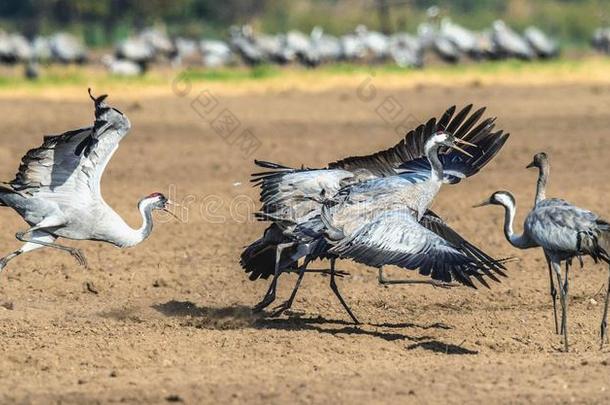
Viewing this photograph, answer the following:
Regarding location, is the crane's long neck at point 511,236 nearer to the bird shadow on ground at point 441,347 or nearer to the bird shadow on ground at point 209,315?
the bird shadow on ground at point 441,347

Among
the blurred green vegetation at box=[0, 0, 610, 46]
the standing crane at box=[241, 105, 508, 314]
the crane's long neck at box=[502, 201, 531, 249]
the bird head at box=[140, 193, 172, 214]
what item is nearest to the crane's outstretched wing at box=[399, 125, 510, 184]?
the standing crane at box=[241, 105, 508, 314]

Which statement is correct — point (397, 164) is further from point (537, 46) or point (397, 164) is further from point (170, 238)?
point (537, 46)

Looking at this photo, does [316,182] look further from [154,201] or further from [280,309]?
[154,201]

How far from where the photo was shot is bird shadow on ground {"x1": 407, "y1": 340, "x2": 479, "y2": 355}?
29.3 ft

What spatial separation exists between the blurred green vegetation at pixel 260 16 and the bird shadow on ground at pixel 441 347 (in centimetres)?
4705

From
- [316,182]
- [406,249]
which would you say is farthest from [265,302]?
[406,249]

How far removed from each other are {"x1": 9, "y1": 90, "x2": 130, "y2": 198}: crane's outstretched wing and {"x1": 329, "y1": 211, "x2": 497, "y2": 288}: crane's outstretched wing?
1955mm

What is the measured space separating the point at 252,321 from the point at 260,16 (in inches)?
2325

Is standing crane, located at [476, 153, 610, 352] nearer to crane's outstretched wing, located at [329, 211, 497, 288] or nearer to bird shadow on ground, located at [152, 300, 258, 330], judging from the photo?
crane's outstretched wing, located at [329, 211, 497, 288]

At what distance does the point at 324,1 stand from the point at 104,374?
8185 centimetres

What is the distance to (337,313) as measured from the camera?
10.4 meters

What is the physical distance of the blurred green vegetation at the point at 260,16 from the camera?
192ft

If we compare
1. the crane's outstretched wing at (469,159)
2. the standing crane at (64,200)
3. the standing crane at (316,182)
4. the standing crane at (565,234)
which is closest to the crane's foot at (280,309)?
the standing crane at (316,182)

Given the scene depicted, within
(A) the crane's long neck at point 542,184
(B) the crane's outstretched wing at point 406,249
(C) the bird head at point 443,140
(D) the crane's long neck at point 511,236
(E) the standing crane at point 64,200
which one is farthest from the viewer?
(C) the bird head at point 443,140
